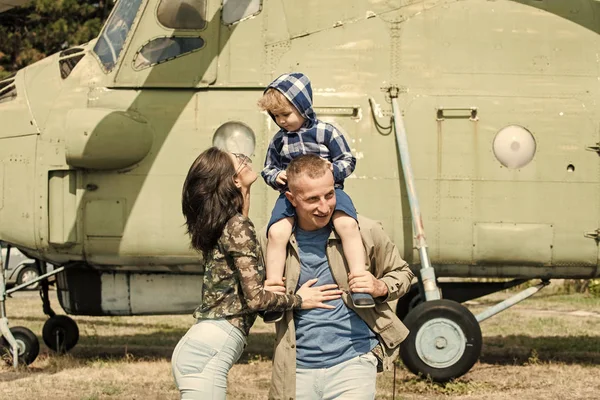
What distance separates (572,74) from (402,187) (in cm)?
195

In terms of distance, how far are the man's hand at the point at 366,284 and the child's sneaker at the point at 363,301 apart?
0.06 feet

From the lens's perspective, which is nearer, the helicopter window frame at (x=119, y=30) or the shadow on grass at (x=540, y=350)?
the helicopter window frame at (x=119, y=30)

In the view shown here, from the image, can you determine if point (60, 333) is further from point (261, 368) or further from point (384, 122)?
point (384, 122)

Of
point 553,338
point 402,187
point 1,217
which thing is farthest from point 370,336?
point 553,338

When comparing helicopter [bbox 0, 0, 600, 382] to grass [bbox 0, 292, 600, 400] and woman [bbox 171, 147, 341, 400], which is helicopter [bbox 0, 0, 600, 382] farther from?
woman [bbox 171, 147, 341, 400]

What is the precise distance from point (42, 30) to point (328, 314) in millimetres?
24063

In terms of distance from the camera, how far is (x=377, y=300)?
166 inches

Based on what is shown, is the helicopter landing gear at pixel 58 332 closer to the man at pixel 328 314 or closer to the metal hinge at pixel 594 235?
the metal hinge at pixel 594 235

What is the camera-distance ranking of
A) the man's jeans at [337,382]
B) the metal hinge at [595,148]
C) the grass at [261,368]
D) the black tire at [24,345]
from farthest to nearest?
the black tire at [24,345]
the metal hinge at [595,148]
the grass at [261,368]
the man's jeans at [337,382]

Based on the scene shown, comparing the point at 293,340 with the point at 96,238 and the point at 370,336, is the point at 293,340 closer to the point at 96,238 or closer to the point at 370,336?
the point at 370,336

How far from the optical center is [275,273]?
425 centimetres

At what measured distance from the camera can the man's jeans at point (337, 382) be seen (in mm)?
4043

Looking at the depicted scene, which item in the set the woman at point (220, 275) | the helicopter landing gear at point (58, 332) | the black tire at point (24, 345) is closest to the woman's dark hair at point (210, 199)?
the woman at point (220, 275)

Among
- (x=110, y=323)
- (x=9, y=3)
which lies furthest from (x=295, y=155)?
(x=110, y=323)
